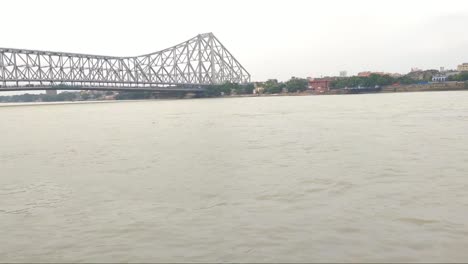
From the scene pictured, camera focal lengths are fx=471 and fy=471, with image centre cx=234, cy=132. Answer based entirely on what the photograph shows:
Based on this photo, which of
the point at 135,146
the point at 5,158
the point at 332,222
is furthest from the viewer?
the point at 135,146

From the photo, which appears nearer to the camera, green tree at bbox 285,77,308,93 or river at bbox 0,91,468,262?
river at bbox 0,91,468,262

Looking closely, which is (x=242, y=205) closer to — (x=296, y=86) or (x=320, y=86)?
(x=296, y=86)

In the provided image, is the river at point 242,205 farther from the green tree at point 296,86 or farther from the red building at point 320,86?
the red building at point 320,86

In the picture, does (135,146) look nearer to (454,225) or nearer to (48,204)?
(48,204)

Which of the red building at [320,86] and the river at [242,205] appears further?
the red building at [320,86]

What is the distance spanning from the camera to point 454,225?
5.88m

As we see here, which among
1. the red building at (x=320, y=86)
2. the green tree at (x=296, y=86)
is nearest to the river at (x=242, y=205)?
the green tree at (x=296, y=86)

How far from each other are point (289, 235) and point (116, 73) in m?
109

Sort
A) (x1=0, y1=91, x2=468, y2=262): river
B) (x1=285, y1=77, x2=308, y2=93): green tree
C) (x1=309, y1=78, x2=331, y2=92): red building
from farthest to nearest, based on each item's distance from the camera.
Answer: (x1=285, y1=77, x2=308, y2=93): green tree < (x1=309, y1=78, x2=331, y2=92): red building < (x1=0, y1=91, x2=468, y2=262): river

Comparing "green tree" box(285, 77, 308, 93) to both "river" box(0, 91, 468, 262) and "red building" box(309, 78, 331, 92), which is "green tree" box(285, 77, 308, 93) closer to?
"red building" box(309, 78, 331, 92)

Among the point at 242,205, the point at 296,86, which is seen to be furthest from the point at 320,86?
the point at 242,205

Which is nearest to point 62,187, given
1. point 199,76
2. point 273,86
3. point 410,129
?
point 410,129

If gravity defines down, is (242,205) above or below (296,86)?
below

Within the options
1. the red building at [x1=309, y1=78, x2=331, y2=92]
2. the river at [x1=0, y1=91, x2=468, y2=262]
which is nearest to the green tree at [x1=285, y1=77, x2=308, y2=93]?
the red building at [x1=309, y1=78, x2=331, y2=92]
